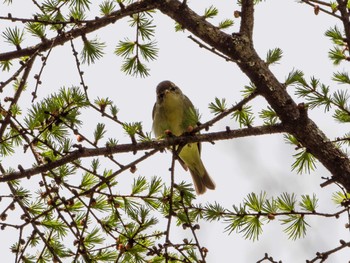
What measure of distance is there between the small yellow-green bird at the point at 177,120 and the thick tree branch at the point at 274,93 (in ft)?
5.00

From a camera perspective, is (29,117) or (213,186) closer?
(29,117)

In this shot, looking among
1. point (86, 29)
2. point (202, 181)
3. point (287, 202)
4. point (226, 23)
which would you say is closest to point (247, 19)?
point (226, 23)

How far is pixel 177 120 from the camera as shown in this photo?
4699 millimetres

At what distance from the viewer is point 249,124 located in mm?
2818

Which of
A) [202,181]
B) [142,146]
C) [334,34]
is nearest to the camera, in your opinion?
[142,146]

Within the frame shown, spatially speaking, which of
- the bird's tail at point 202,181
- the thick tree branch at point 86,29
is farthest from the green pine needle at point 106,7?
the bird's tail at point 202,181

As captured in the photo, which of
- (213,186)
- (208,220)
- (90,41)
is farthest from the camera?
(213,186)

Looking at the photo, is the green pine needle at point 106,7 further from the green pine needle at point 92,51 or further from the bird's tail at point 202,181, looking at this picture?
the bird's tail at point 202,181

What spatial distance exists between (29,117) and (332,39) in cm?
175

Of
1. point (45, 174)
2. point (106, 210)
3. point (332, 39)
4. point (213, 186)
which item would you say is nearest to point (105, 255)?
point (106, 210)

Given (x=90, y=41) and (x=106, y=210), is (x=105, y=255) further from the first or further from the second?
(x=90, y=41)

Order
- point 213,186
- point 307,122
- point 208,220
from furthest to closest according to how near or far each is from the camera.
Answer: point 213,186 → point 208,220 → point 307,122

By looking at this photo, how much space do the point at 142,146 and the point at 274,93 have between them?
740 millimetres

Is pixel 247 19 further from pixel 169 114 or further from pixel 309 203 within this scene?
pixel 169 114
